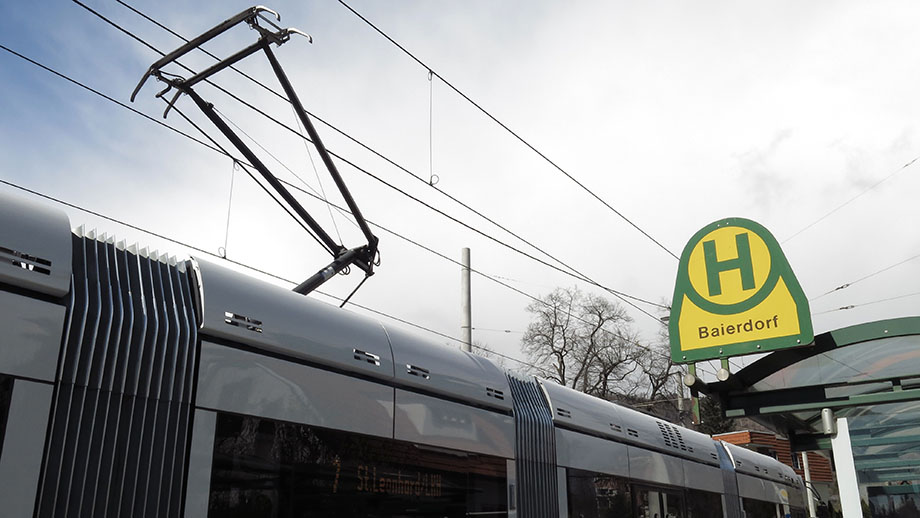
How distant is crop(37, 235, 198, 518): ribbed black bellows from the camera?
136 inches

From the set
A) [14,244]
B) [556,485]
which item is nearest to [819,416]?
[556,485]

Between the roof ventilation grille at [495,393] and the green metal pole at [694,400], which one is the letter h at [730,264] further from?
the roof ventilation grille at [495,393]

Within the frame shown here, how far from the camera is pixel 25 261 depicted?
3572 millimetres

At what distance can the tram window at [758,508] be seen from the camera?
13.1 meters

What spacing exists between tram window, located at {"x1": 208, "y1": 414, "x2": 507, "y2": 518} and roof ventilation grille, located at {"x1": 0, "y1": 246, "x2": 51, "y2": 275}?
1.24 meters

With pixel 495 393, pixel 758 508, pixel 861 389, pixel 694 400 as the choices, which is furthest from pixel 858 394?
pixel 758 508

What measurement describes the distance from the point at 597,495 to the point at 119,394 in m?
5.78

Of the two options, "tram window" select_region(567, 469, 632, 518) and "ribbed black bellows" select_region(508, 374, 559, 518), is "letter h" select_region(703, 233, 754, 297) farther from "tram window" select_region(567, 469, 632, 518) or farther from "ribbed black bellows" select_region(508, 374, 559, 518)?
"ribbed black bellows" select_region(508, 374, 559, 518)

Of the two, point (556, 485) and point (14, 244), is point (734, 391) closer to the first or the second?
point (556, 485)

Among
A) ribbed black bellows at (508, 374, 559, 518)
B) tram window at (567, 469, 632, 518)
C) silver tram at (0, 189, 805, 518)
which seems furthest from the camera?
tram window at (567, 469, 632, 518)

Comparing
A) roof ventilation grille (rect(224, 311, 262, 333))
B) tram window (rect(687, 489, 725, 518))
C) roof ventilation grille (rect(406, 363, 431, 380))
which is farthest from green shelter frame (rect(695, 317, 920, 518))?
roof ventilation grille (rect(224, 311, 262, 333))

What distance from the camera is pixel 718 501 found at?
11781mm

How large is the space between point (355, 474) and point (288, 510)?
65cm

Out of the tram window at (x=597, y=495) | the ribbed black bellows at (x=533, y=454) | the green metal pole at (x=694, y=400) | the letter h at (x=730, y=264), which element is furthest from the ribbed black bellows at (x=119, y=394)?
the letter h at (x=730, y=264)
